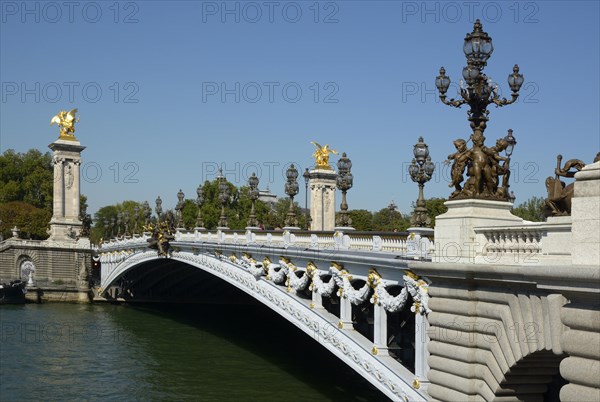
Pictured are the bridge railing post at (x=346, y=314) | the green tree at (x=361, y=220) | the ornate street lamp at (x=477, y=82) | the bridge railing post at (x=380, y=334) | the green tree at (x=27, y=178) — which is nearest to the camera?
the ornate street lamp at (x=477, y=82)

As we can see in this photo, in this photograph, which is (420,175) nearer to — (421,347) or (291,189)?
(421,347)

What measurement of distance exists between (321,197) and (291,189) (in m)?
40.0

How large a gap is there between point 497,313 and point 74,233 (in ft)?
192

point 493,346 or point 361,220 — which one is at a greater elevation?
point 361,220

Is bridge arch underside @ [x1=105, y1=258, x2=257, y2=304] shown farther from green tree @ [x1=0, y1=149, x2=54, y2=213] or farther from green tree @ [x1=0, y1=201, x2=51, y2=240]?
green tree @ [x1=0, y1=149, x2=54, y2=213]

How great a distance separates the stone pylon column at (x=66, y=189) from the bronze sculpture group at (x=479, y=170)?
56.5 meters

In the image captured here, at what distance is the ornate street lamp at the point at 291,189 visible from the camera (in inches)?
1026

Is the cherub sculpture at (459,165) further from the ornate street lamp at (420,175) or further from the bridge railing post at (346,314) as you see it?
the bridge railing post at (346,314)

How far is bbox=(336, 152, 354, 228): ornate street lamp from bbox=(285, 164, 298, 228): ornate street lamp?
478cm


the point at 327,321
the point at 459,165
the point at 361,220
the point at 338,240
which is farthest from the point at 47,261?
the point at 459,165

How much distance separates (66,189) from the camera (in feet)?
226

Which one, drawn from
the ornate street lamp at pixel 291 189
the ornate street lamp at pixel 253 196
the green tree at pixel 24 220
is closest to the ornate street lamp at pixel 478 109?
the ornate street lamp at pixel 291 189

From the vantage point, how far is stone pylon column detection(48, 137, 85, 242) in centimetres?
6638

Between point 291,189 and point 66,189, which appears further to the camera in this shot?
point 66,189
